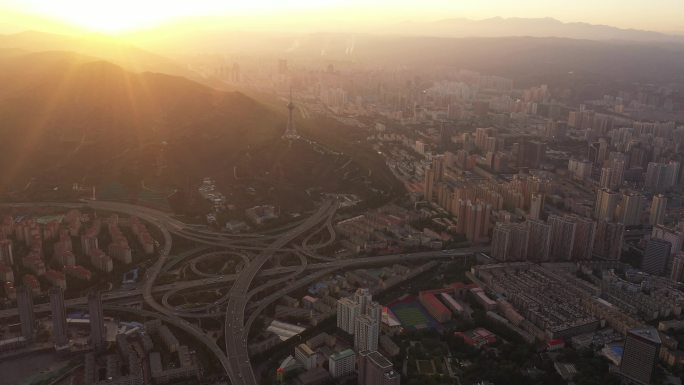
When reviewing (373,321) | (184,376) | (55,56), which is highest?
(55,56)

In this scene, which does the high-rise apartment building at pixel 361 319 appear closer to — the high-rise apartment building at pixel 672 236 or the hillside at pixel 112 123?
the high-rise apartment building at pixel 672 236

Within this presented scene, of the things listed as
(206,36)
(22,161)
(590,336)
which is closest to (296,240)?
(590,336)

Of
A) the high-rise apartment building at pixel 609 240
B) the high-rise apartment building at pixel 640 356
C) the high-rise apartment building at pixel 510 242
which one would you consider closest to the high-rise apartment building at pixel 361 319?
the high-rise apartment building at pixel 640 356

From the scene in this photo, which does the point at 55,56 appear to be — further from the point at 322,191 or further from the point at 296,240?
the point at 296,240

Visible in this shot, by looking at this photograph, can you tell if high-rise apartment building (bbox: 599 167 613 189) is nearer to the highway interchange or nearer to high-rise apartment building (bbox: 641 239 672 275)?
high-rise apartment building (bbox: 641 239 672 275)

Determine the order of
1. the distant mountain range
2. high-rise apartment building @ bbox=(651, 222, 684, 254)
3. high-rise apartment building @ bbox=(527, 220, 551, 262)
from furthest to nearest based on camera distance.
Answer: the distant mountain range < high-rise apartment building @ bbox=(651, 222, 684, 254) < high-rise apartment building @ bbox=(527, 220, 551, 262)

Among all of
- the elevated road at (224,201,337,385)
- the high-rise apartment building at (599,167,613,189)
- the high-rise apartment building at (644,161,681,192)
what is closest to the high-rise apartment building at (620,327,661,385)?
the elevated road at (224,201,337,385)
